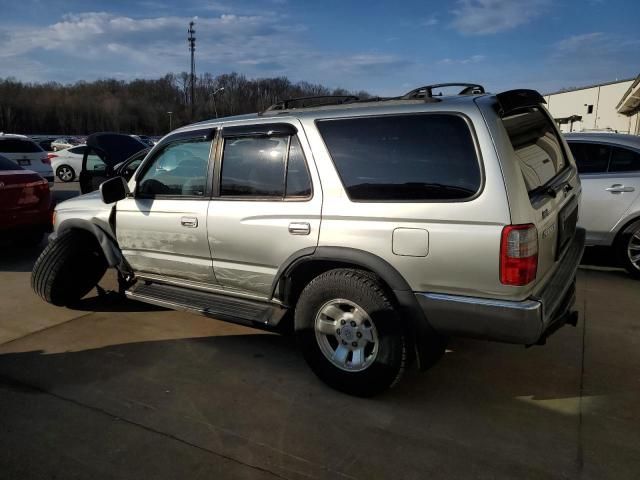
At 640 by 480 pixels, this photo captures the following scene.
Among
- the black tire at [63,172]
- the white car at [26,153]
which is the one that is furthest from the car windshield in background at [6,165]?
the black tire at [63,172]

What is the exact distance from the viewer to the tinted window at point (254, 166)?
3.41 metres

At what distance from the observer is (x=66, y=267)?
4.54 metres

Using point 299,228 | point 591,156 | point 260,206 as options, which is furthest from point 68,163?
point 299,228

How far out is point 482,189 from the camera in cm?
262

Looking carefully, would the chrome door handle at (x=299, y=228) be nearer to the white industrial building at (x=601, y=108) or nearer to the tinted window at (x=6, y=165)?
the tinted window at (x=6, y=165)

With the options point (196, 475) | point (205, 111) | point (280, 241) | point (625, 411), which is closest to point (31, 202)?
point (280, 241)

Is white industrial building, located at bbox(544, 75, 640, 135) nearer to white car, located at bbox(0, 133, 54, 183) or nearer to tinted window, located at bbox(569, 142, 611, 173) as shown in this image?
white car, located at bbox(0, 133, 54, 183)

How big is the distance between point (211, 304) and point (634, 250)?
4.79 meters

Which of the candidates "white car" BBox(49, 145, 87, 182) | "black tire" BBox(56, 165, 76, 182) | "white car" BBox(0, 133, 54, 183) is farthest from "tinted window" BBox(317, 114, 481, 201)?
"black tire" BBox(56, 165, 76, 182)

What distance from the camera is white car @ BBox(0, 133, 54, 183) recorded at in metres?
13.0

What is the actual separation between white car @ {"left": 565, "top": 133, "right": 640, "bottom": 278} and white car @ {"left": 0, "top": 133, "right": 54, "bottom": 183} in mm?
12585

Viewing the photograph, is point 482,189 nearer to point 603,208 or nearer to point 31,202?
point 603,208

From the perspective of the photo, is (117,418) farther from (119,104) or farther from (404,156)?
(119,104)

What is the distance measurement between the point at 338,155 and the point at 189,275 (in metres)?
1.65
